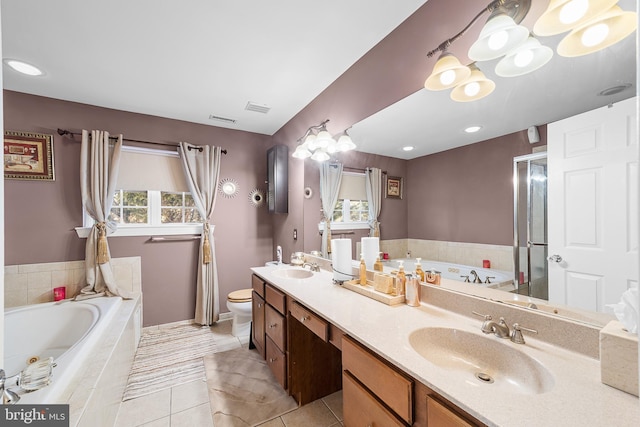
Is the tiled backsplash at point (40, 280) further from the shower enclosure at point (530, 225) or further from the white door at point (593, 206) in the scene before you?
the white door at point (593, 206)

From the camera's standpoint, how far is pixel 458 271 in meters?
1.39

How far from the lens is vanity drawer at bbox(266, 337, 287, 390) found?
1793mm

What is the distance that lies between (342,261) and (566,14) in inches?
60.9

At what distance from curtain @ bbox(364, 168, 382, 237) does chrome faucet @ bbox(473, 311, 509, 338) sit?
0.83 metres

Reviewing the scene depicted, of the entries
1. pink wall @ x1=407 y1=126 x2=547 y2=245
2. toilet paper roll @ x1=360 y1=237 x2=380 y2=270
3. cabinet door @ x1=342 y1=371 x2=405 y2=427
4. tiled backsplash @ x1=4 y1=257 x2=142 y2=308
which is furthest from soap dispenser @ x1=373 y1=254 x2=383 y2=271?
tiled backsplash @ x1=4 y1=257 x2=142 y2=308

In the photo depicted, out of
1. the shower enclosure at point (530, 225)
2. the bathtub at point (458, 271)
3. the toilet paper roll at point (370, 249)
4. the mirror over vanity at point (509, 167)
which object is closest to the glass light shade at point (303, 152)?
the mirror over vanity at point (509, 167)

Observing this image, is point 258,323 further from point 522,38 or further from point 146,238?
point 522,38

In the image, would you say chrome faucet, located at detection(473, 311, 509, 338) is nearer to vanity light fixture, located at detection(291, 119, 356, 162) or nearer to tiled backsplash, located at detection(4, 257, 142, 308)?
vanity light fixture, located at detection(291, 119, 356, 162)

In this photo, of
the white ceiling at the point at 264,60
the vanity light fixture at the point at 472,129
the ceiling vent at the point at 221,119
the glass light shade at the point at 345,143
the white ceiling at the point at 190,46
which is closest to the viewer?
the white ceiling at the point at 264,60

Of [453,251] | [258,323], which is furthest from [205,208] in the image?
[453,251]

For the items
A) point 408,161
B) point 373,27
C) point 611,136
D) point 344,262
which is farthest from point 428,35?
point 344,262

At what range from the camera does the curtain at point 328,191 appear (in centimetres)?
217

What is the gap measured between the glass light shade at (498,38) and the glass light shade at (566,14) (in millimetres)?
54

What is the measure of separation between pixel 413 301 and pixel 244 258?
2413 millimetres
